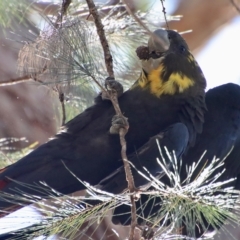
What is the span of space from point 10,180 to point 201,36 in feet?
10.6

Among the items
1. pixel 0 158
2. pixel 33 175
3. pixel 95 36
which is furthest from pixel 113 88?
pixel 0 158

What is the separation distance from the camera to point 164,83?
279 cm

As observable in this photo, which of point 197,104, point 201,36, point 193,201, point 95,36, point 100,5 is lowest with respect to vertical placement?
point 193,201

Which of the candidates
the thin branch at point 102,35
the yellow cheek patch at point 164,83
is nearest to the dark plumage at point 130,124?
the yellow cheek patch at point 164,83

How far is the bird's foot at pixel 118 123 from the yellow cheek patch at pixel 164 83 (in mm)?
329

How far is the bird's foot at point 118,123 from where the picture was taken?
2.36m

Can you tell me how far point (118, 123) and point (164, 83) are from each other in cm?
46

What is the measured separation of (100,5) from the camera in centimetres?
314

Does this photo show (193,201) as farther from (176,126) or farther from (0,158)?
(0,158)

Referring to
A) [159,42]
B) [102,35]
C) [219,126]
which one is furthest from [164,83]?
[102,35]

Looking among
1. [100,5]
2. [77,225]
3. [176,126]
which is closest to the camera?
[77,225]

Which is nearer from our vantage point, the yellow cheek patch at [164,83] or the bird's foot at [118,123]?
the bird's foot at [118,123]

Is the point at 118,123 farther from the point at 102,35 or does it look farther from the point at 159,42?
the point at 159,42

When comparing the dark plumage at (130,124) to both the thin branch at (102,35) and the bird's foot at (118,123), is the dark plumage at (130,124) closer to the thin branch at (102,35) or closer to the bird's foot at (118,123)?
the bird's foot at (118,123)
